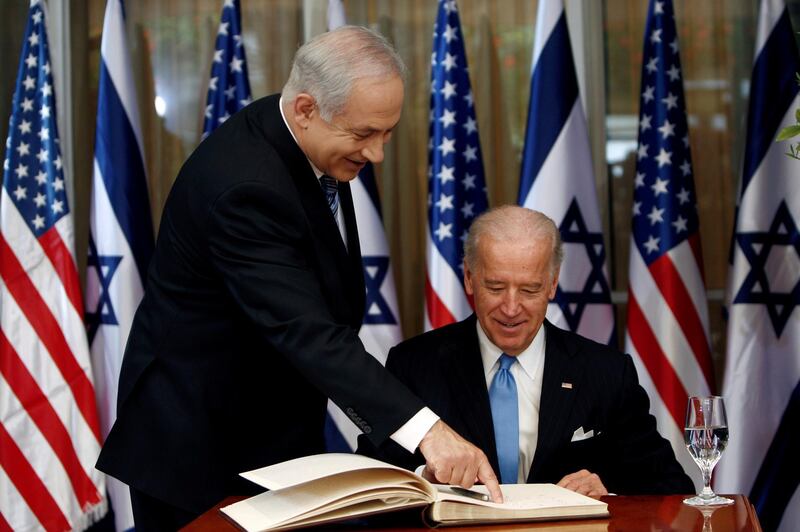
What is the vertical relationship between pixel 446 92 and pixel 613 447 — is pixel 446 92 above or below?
above

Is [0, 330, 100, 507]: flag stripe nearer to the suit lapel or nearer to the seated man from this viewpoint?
the seated man

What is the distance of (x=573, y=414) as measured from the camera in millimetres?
2568

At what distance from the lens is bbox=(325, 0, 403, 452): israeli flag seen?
440 cm

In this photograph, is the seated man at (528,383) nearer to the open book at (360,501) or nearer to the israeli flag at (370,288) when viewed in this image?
the open book at (360,501)

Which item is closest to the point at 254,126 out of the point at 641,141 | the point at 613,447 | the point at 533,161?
the point at 613,447

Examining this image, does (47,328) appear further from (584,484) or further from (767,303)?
(767,303)

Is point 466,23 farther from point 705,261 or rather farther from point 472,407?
point 472,407

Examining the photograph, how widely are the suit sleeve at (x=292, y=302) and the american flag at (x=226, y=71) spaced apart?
2.53 metres

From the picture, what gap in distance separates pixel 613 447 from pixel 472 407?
364mm

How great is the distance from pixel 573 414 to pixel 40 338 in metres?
2.56

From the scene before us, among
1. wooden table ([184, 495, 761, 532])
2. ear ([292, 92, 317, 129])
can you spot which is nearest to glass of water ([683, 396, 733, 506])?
wooden table ([184, 495, 761, 532])

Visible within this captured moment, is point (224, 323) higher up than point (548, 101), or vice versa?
point (548, 101)

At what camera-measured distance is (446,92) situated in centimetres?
439

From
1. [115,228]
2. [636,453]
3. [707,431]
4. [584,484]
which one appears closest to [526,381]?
[636,453]
